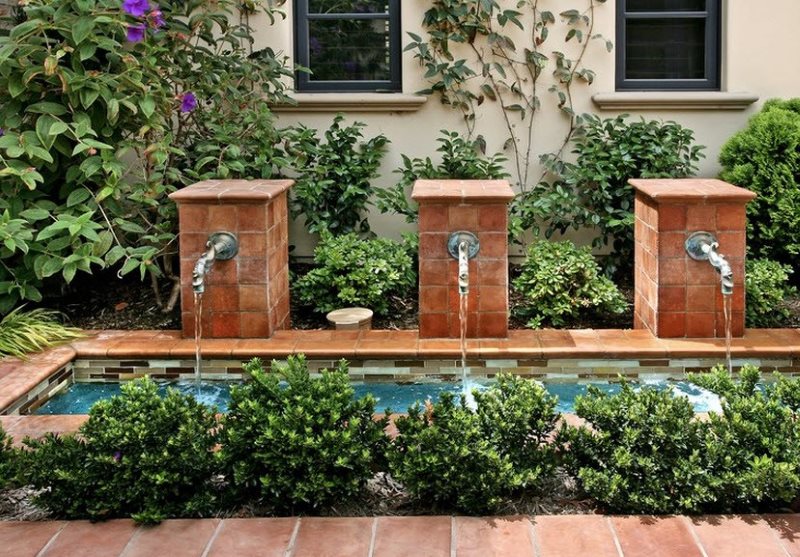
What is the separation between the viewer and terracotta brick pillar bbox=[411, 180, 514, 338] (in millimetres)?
5375

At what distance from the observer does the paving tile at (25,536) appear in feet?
10.1

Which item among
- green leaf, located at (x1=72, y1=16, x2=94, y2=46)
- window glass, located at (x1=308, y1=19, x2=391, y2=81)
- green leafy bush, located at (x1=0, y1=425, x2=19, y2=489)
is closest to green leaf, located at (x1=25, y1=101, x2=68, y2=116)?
green leaf, located at (x1=72, y1=16, x2=94, y2=46)

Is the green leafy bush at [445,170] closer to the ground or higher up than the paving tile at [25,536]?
higher up

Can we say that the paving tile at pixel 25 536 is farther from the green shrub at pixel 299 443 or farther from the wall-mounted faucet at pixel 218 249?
the wall-mounted faucet at pixel 218 249

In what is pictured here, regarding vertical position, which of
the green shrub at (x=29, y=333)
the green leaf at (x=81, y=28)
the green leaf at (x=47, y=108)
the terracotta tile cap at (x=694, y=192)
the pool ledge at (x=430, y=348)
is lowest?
the pool ledge at (x=430, y=348)

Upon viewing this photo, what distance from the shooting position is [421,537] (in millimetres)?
3104

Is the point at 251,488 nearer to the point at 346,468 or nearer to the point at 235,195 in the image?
the point at 346,468

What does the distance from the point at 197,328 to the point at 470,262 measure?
1.38m

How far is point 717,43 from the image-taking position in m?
7.18

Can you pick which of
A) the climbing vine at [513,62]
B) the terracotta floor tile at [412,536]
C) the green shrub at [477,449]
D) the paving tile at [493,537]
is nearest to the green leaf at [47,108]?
the climbing vine at [513,62]

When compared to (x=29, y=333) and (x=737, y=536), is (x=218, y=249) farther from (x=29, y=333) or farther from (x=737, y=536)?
(x=737, y=536)

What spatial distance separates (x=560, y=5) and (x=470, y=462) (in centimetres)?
459

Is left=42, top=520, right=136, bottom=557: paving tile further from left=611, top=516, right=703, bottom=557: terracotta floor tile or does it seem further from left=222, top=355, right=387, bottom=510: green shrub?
left=611, top=516, right=703, bottom=557: terracotta floor tile

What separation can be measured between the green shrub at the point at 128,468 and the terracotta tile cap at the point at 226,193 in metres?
2.14
